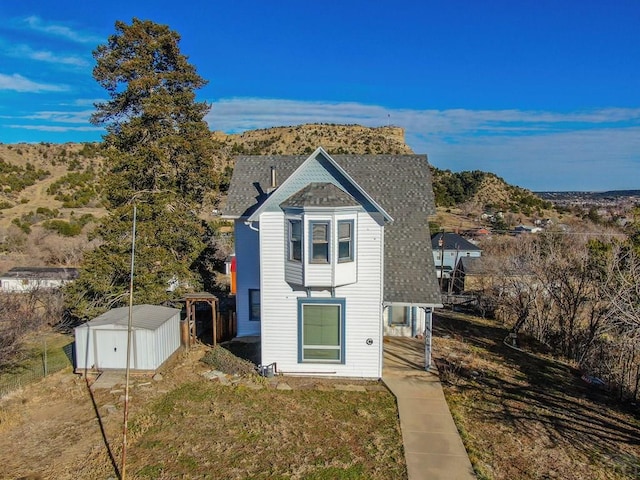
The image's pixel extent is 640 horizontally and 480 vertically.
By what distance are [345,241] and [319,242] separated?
2.88ft

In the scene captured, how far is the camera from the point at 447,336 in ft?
67.4

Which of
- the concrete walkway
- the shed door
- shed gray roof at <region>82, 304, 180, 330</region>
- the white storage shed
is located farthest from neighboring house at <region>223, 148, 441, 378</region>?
the shed door

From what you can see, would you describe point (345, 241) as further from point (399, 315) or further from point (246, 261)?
point (399, 315)

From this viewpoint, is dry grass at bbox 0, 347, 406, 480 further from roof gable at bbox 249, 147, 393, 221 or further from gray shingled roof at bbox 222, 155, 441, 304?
roof gable at bbox 249, 147, 393, 221

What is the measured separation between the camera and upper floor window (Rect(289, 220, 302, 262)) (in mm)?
14242

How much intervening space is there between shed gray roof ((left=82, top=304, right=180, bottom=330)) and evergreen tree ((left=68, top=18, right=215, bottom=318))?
2.72 metres

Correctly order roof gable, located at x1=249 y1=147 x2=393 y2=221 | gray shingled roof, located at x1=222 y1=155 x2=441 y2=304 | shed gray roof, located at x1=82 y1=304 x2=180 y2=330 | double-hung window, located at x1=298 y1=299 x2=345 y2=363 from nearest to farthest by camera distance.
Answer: roof gable, located at x1=249 y1=147 x2=393 y2=221, double-hung window, located at x1=298 y1=299 x2=345 y2=363, gray shingled roof, located at x1=222 y1=155 x2=441 y2=304, shed gray roof, located at x1=82 y1=304 x2=180 y2=330

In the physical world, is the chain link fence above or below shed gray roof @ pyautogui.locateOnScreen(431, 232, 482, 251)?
below

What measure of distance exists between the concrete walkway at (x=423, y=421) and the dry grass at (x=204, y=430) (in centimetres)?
35

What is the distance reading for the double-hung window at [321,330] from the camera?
48.4ft

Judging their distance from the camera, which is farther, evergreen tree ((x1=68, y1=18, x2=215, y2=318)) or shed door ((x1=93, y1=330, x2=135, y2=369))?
evergreen tree ((x1=68, y1=18, x2=215, y2=318))

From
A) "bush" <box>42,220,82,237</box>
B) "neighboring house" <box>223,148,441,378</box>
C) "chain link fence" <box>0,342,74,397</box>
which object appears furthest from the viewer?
"bush" <box>42,220,82,237</box>

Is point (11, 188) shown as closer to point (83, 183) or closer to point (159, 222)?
point (83, 183)

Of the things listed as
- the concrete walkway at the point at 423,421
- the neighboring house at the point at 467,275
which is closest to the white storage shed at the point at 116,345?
the concrete walkway at the point at 423,421
